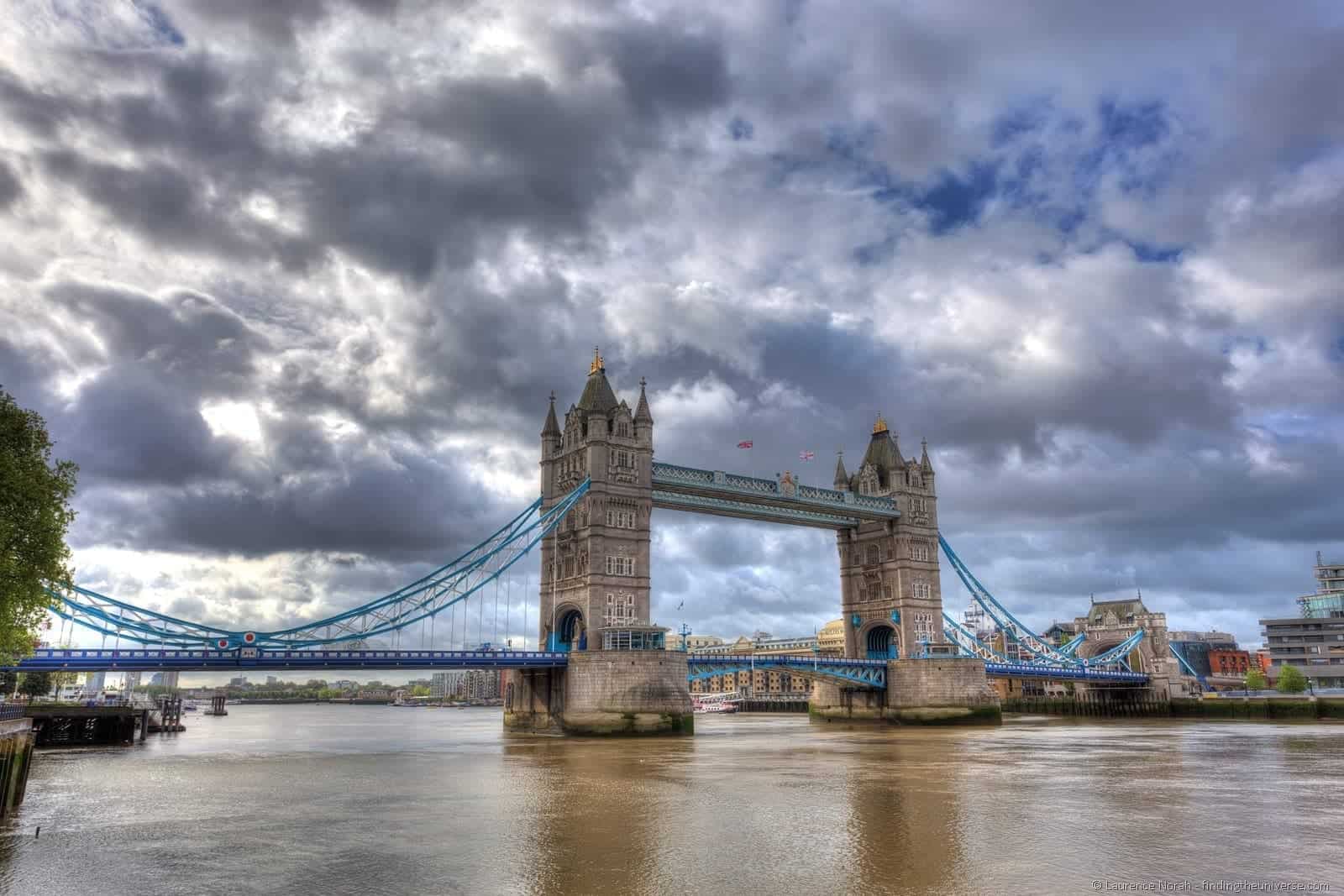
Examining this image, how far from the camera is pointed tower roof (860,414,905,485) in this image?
320ft

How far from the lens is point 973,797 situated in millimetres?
31625

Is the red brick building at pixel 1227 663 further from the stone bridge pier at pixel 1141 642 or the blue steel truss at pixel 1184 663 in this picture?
the stone bridge pier at pixel 1141 642

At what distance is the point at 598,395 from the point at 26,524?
1881 inches

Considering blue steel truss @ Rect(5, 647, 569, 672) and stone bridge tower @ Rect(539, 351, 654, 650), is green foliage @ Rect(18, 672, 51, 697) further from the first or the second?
stone bridge tower @ Rect(539, 351, 654, 650)

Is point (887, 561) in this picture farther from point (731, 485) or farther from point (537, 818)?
point (537, 818)

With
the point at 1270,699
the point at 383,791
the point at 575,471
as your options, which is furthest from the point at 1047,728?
the point at 383,791

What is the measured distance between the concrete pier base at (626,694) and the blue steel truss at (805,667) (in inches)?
233

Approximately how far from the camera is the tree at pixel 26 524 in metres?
30.7

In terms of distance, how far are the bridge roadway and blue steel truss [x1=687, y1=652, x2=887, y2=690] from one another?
70 millimetres

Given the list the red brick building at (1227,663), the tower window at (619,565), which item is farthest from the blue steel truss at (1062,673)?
the red brick building at (1227,663)

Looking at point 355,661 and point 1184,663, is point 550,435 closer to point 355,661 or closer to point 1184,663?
point 355,661

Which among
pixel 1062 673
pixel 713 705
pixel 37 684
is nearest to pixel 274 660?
pixel 37 684

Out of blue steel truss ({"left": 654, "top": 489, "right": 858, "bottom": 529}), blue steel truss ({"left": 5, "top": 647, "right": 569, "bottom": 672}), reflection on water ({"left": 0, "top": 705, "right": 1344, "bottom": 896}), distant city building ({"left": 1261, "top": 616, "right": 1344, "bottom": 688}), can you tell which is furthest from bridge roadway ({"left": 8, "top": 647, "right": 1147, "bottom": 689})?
distant city building ({"left": 1261, "top": 616, "right": 1344, "bottom": 688})

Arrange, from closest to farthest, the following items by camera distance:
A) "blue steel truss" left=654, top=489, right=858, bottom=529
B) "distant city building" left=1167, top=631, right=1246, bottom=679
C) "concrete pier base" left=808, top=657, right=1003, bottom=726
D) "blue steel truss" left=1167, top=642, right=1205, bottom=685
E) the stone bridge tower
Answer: the stone bridge tower < "blue steel truss" left=654, top=489, right=858, bottom=529 < "concrete pier base" left=808, top=657, right=1003, bottom=726 < "blue steel truss" left=1167, top=642, right=1205, bottom=685 < "distant city building" left=1167, top=631, right=1246, bottom=679
